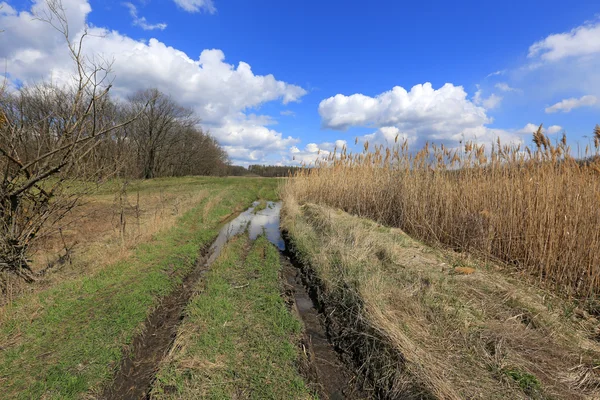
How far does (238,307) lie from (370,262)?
235cm

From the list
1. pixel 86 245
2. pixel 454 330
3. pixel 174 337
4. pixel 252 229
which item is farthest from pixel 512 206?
pixel 86 245

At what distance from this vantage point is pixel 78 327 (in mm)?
3672

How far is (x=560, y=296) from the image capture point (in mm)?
3957

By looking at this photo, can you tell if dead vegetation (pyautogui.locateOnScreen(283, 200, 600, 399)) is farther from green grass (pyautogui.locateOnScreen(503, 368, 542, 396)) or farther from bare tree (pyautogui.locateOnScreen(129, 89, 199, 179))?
bare tree (pyautogui.locateOnScreen(129, 89, 199, 179))

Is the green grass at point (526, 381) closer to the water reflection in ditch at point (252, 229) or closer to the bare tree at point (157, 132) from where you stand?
the water reflection in ditch at point (252, 229)

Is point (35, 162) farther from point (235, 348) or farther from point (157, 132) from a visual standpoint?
point (157, 132)

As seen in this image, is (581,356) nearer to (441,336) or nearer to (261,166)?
(441,336)

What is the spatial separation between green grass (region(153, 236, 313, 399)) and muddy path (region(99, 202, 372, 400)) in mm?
200

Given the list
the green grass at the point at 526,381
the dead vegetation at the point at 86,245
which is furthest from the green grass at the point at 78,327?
the green grass at the point at 526,381

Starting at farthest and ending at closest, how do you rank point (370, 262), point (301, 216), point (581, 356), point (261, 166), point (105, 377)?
point (261, 166)
point (301, 216)
point (370, 262)
point (105, 377)
point (581, 356)

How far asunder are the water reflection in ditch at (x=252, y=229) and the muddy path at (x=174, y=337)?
1.99 m

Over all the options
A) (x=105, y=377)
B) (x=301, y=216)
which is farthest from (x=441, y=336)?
(x=301, y=216)

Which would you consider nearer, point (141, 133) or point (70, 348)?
point (70, 348)

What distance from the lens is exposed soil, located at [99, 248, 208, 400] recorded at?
290cm
